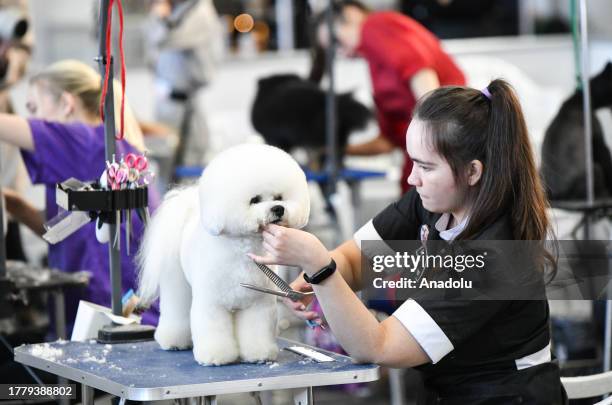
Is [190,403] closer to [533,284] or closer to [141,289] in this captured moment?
[141,289]

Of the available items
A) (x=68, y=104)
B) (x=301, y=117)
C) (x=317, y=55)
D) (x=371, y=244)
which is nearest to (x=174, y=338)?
(x=371, y=244)

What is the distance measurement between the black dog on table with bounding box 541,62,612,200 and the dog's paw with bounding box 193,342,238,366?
1284mm

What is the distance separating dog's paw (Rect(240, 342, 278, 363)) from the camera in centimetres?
144

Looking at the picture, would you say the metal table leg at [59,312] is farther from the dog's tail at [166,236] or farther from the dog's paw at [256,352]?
the dog's paw at [256,352]

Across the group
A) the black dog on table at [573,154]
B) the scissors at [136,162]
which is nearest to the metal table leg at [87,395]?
the scissors at [136,162]

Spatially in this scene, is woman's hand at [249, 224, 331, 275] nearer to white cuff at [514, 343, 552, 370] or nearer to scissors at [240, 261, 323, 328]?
scissors at [240, 261, 323, 328]

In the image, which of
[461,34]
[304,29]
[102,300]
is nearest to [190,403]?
[102,300]

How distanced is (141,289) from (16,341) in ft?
2.42

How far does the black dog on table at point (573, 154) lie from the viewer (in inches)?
97.2

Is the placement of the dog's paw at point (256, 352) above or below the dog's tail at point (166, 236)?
below

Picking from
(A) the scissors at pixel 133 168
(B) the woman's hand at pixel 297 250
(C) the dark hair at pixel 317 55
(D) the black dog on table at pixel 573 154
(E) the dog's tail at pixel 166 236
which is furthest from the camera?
(C) the dark hair at pixel 317 55

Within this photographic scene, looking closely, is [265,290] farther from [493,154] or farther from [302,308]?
[493,154]

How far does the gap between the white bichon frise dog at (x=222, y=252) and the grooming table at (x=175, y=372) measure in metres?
0.04

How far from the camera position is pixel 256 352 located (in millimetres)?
1440
